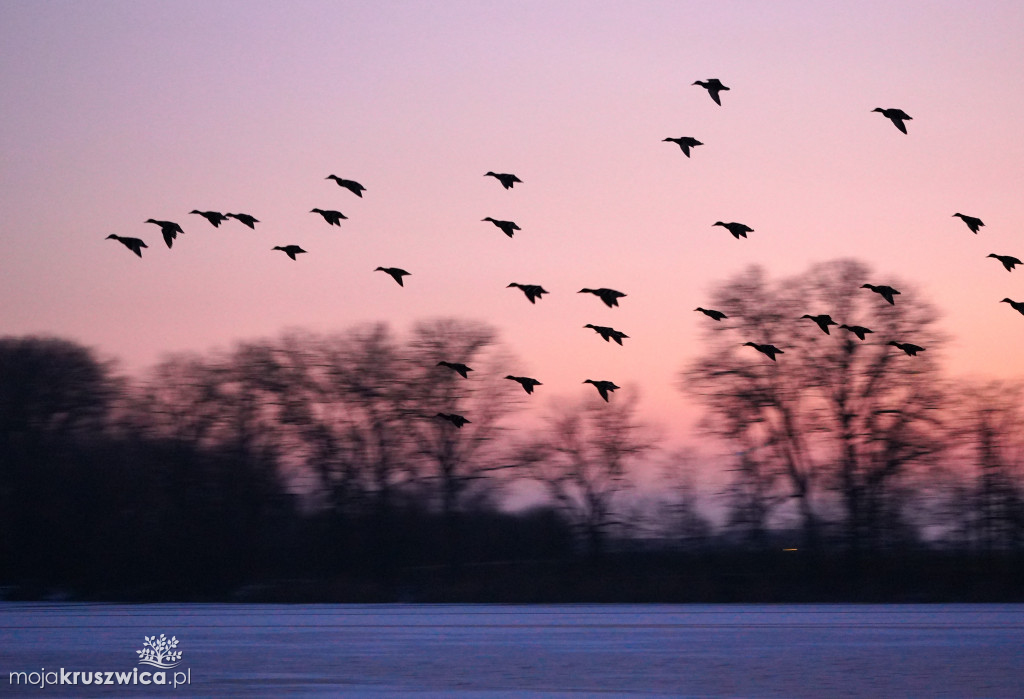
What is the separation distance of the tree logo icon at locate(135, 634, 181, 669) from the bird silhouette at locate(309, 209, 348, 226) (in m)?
7.94

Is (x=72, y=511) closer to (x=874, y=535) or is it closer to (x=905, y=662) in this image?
(x=874, y=535)

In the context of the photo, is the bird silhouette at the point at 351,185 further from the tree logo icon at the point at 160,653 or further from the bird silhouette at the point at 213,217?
the tree logo icon at the point at 160,653

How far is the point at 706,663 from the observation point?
21281 millimetres

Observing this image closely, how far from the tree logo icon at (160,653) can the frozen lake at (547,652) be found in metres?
0.22

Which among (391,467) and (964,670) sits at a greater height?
(391,467)

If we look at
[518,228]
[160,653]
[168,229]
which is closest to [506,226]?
[518,228]

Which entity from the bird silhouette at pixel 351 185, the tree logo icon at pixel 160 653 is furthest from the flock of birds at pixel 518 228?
the tree logo icon at pixel 160 653

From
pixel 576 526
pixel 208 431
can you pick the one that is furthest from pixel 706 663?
pixel 208 431

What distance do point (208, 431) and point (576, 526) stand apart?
15649mm

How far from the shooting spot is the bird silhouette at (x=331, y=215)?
64.6 ft

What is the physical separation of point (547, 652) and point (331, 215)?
9.15m

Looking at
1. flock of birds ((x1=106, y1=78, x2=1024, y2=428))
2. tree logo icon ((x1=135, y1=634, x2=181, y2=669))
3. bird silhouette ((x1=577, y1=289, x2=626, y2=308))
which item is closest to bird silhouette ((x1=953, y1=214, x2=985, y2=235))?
flock of birds ((x1=106, y1=78, x2=1024, y2=428))

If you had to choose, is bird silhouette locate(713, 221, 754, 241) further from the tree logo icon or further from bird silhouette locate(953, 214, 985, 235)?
the tree logo icon

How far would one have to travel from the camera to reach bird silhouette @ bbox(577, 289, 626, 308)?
1972cm
